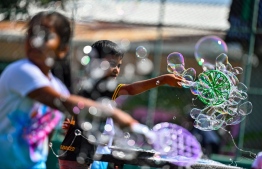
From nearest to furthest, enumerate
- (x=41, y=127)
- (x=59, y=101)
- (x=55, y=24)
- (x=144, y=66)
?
(x=59, y=101), (x=55, y=24), (x=41, y=127), (x=144, y=66)

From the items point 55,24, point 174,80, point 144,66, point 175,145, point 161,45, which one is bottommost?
point 144,66

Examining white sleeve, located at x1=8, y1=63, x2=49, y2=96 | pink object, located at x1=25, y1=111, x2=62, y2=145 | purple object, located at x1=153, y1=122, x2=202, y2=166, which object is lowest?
purple object, located at x1=153, y1=122, x2=202, y2=166

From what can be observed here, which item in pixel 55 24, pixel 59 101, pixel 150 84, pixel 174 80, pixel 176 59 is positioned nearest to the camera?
pixel 59 101

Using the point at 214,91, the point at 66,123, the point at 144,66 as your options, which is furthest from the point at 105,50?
the point at 144,66

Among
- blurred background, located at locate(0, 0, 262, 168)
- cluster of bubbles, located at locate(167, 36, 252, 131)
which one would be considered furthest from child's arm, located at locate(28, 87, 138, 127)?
blurred background, located at locate(0, 0, 262, 168)

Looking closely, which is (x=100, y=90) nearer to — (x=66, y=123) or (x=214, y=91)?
(x=66, y=123)

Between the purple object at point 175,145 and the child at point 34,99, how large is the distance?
154 centimetres

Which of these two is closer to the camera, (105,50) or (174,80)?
(174,80)

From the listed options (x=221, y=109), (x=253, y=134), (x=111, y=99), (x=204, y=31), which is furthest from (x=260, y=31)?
(x=111, y=99)

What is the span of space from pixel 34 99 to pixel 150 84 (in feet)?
6.66

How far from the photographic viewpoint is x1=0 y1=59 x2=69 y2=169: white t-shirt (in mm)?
3113

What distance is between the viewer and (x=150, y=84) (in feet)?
16.4

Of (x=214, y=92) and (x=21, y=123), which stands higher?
(x=21, y=123)

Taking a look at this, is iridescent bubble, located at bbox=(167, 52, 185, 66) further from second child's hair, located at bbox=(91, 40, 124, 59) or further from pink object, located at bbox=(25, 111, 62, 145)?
pink object, located at bbox=(25, 111, 62, 145)
